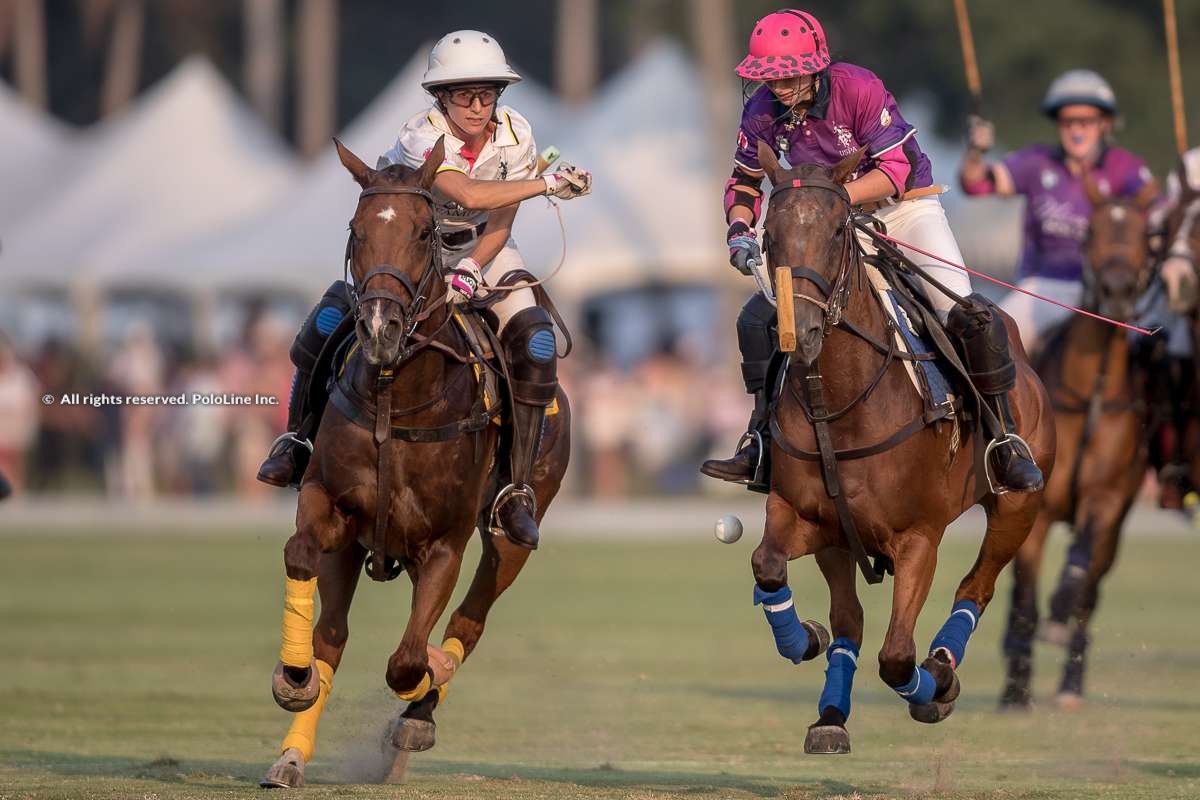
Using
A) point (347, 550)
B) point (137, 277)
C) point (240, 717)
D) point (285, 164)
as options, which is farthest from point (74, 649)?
point (285, 164)

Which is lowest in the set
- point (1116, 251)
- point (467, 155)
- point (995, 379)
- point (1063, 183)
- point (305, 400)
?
point (305, 400)

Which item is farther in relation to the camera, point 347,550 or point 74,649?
point 74,649

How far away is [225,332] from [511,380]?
2865 centimetres

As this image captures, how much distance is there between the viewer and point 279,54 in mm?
57594

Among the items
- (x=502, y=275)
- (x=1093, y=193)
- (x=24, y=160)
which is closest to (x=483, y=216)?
(x=502, y=275)

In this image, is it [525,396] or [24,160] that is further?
[24,160]

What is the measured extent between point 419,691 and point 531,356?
1662 millimetres

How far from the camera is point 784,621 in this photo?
9.41m

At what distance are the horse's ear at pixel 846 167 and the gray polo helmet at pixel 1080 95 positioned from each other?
527 centimetres

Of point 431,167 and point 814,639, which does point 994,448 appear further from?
point 431,167

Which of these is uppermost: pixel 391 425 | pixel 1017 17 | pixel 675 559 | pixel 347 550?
pixel 1017 17

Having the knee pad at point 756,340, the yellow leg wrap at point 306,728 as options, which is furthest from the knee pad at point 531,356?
the yellow leg wrap at point 306,728

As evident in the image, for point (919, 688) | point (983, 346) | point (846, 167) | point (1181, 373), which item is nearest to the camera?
point (846, 167)

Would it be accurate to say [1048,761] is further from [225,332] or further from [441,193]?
[225,332]
